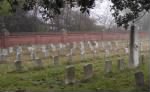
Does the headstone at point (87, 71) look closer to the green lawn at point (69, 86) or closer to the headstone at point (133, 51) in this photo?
the green lawn at point (69, 86)

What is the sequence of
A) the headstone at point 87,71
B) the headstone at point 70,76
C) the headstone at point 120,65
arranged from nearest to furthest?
the headstone at point 70,76 < the headstone at point 87,71 < the headstone at point 120,65

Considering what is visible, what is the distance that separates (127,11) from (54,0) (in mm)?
3685

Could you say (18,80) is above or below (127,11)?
below

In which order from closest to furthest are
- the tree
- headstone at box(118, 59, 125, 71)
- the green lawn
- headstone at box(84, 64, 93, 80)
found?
the tree, the green lawn, headstone at box(84, 64, 93, 80), headstone at box(118, 59, 125, 71)

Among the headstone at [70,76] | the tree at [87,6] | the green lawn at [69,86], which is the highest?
the tree at [87,6]

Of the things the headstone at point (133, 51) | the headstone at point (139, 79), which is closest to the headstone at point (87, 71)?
the headstone at point (139, 79)

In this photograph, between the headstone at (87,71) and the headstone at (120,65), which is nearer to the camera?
the headstone at (87,71)

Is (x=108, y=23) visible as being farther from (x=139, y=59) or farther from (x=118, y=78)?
(x=118, y=78)

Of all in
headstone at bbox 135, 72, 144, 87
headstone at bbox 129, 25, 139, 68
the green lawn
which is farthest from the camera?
headstone at bbox 129, 25, 139, 68

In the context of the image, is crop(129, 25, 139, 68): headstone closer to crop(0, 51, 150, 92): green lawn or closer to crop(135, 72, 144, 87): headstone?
crop(0, 51, 150, 92): green lawn

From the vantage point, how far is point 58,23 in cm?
5072

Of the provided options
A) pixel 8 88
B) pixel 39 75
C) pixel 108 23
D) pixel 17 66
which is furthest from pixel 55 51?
pixel 108 23

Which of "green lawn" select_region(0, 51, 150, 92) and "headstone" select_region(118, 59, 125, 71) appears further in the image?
"headstone" select_region(118, 59, 125, 71)

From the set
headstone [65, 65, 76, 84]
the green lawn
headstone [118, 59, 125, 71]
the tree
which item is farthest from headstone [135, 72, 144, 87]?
headstone [118, 59, 125, 71]
